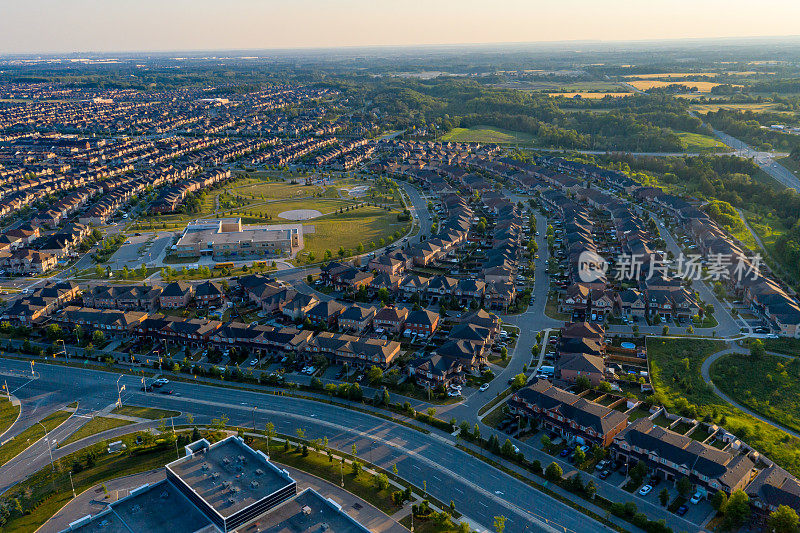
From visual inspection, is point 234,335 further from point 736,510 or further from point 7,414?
point 736,510

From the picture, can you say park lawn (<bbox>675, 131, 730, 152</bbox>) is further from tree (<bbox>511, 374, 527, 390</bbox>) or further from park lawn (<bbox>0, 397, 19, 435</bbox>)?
park lawn (<bbox>0, 397, 19, 435</bbox>)

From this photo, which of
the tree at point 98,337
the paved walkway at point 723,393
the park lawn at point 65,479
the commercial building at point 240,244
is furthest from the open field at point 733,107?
the park lawn at point 65,479

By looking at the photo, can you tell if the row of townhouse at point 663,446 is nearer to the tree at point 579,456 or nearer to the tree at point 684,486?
the tree at point 684,486

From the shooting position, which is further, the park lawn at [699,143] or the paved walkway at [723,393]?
the park lawn at [699,143]

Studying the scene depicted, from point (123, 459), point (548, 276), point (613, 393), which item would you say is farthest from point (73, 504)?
point (548, 276)

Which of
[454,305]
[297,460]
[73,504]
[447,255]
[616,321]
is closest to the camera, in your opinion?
[73,504]

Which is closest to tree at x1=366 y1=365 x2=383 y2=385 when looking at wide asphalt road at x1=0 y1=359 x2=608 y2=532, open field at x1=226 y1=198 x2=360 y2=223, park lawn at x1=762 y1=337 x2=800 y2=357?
wide asphalt road at x1=0 y1=359 x2=608 y2=532

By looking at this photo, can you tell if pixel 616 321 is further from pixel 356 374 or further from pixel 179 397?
pixel 179 397
